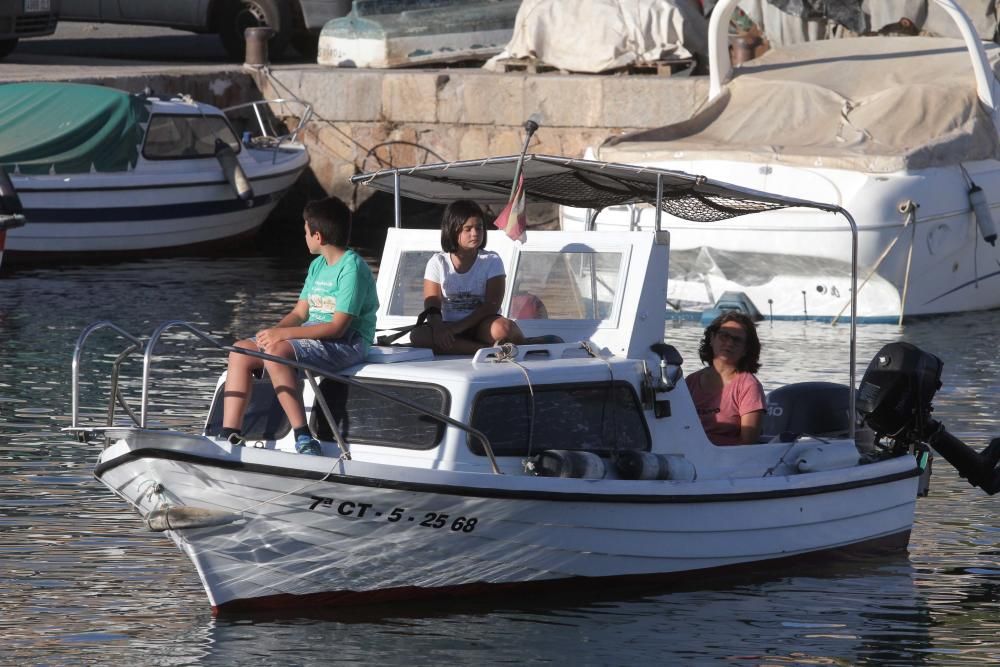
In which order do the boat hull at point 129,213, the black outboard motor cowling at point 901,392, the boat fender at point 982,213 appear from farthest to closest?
the boat hull at point 129,213, the boat fender at point 982,213, the black outboard motor cowling at point 901,392

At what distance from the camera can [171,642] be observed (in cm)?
739

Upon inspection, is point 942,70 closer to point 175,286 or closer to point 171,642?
point 175,286

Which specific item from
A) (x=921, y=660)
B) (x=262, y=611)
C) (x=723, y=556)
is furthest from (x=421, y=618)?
(x=921, y=660)

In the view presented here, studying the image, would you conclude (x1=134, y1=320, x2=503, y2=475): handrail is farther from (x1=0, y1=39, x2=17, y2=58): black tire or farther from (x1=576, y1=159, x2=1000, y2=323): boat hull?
(x1=0, y1=39, x2=17, y2=58): black tire

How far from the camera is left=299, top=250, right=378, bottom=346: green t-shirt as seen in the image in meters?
7.81

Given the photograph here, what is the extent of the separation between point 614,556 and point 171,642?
6.30 ft

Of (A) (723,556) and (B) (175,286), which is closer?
(A) (723,556)

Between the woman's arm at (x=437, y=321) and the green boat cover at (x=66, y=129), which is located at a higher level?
the green boat cover at (x=66, y=129)

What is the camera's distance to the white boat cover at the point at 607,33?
20.1 metres

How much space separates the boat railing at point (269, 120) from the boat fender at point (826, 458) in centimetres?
1192

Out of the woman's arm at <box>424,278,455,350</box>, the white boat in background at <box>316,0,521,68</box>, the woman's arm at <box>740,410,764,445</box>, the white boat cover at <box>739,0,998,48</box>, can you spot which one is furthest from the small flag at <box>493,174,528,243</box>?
the white boat in background at <box>316,0,521,68</box>

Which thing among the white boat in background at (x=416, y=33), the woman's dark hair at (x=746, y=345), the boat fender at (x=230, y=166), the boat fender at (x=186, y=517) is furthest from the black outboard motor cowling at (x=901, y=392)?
the white boat in background at (x=416, y=33)

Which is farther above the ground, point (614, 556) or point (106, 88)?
point (106, 88)

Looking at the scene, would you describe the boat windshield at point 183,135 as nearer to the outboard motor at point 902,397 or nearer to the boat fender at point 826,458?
the outboard motor at point 902,397
